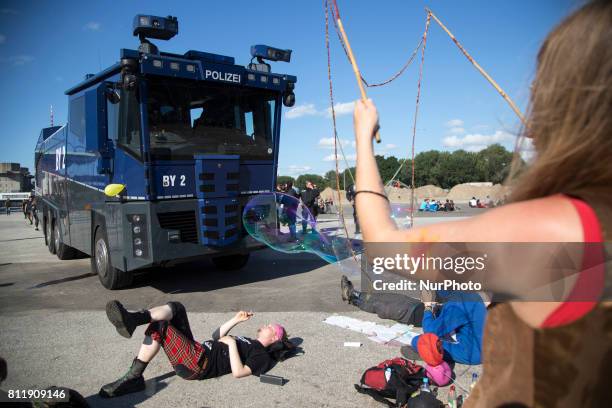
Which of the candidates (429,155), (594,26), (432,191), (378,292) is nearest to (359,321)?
(378,292)

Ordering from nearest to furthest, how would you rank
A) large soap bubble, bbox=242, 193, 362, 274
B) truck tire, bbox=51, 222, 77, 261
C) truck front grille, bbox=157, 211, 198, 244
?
truck front grille, bbox=157, 211, 198, 244
large soap bubble, bbox=242, 193, 362, 274
truck tire, bbox=51, 222, 77, 261

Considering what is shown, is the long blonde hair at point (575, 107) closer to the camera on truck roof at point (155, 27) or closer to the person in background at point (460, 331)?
the person in background at point (460, 331)

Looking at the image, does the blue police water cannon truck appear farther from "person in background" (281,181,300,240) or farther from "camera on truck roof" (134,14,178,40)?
"person in background" (281,181,300,240)

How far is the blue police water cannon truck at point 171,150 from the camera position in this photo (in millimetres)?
6793

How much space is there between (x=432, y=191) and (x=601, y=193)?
52955 millimetres

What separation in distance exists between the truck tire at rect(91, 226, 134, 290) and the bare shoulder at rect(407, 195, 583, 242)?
7.53m

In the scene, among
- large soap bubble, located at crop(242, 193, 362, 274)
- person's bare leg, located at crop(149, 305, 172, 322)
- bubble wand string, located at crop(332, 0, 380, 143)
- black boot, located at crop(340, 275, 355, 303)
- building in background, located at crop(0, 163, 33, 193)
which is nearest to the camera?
bubble wand string, located at crop(332, 0, 380, 143)

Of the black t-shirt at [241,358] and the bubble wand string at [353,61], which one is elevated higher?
the bubble wand string at [353,61]

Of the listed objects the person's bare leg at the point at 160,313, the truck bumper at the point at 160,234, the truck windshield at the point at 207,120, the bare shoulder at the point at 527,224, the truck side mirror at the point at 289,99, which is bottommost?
the person's bare leg at the point at 160,313

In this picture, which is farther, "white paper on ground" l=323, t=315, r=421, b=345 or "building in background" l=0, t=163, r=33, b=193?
"building in background" l=0, t=163, r=33, b=193

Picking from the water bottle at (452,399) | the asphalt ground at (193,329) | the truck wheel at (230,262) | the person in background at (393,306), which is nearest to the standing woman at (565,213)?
the water bottle at (452,399)

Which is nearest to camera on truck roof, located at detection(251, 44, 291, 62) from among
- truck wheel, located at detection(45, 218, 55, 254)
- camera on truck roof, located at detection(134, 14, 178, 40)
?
camera on truck roof, located at detection(134, 14, 178, 40)

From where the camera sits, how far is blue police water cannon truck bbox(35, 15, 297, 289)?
6793 millimetres

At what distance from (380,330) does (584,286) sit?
466cm
